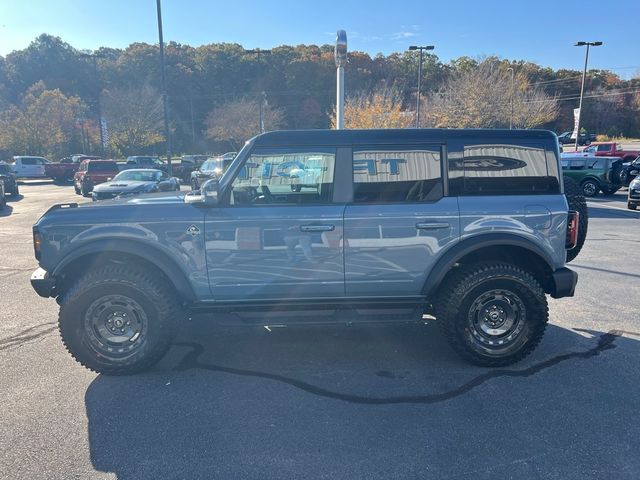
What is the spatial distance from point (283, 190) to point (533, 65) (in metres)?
66.8

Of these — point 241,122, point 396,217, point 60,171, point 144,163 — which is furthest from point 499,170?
point 241,122

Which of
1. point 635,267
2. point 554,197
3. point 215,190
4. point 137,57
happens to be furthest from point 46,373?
point 137,57

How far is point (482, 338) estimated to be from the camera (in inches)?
156

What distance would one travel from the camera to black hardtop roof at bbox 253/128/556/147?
12.8 ft

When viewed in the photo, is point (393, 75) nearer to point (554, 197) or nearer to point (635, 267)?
point (635, 267)

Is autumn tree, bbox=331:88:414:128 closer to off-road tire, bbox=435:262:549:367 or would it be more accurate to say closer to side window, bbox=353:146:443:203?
side window, bbox=353:146:443:203

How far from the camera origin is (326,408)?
3307 millimetres

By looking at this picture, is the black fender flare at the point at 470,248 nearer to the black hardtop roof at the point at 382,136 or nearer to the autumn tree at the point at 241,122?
the black hardtop roof at the point at 382,136

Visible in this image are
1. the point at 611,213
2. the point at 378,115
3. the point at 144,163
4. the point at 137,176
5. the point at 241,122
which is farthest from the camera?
the point at 241,122

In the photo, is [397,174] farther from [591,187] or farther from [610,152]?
[610,152]

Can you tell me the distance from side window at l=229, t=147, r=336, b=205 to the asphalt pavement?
4.96 ft

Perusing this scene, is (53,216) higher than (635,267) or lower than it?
higher

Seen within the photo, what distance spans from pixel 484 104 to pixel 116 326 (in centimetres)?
3228

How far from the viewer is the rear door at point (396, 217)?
3807 millimetres
